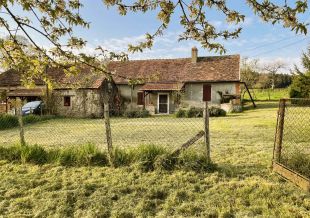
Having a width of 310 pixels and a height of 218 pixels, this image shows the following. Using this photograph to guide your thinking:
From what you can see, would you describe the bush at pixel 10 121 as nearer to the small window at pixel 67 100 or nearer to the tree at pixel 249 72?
the small window at pixel 67 100

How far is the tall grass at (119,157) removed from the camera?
621 cm

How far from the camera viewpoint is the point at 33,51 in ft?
13.5

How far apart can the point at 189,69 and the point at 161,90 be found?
3.90 meters

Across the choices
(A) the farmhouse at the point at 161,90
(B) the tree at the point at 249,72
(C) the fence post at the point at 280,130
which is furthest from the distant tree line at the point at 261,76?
(C) the fence post at the point at 280,130

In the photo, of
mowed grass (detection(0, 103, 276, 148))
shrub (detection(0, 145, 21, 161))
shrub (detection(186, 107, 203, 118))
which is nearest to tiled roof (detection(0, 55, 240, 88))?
shrub (detection(186, 107, 203, 118))

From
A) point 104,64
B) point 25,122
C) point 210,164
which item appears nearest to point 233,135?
point 210,164

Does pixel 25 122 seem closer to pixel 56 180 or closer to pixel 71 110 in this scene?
pixel 71 110

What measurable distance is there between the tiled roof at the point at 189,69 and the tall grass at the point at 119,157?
1862 centimetres

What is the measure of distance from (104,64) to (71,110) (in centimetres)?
2307

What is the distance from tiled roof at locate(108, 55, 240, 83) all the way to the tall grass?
733 inches

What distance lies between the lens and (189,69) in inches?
1120

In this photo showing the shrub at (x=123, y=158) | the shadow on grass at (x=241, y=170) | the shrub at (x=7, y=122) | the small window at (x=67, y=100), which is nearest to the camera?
the shadow on grass at (x=241, y=170)

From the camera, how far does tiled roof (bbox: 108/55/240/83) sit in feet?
87.8

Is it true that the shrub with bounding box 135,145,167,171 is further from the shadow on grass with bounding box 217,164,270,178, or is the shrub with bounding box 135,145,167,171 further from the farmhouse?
the farmhouse
